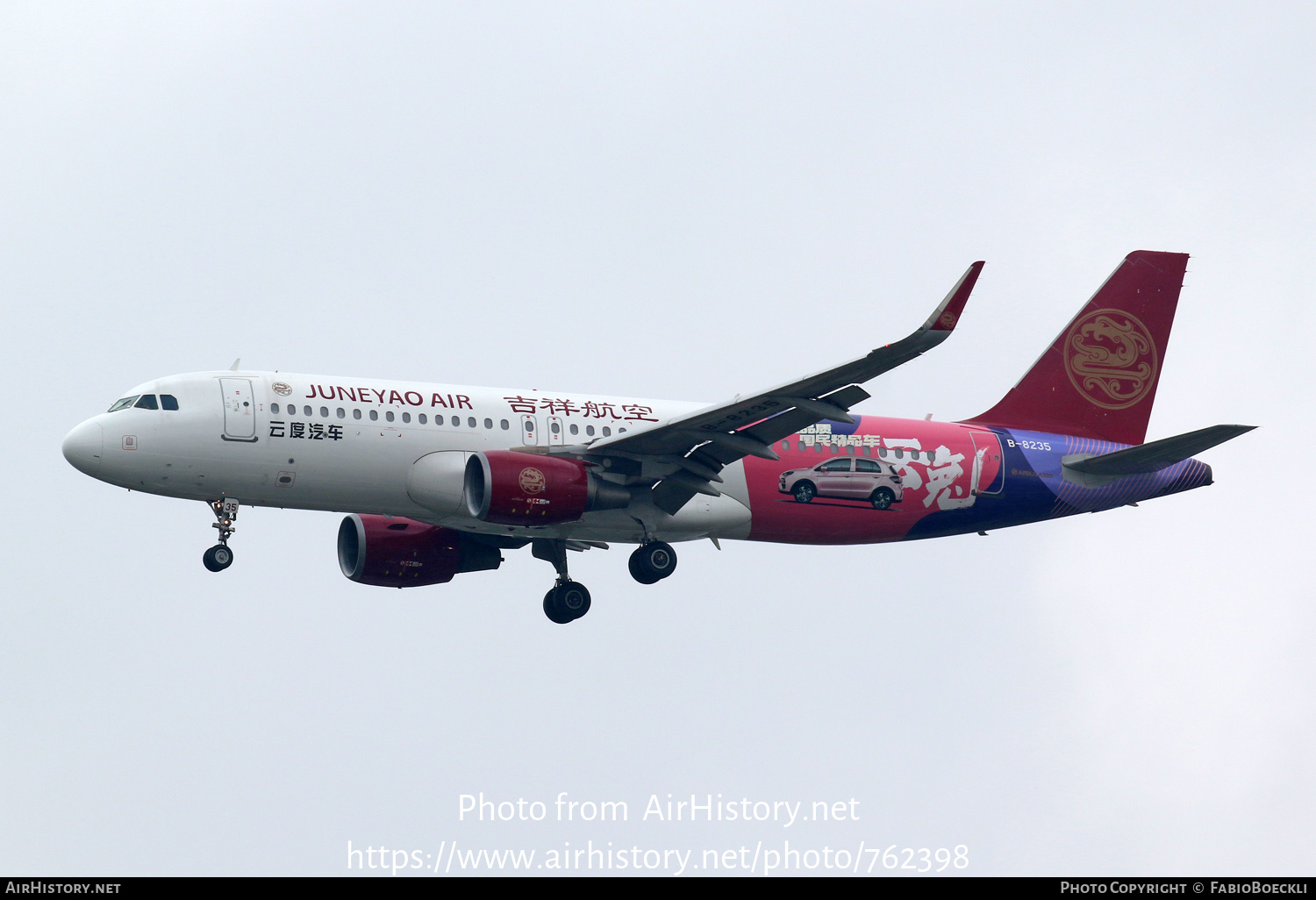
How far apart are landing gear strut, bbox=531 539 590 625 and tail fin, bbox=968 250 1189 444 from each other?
37.0ft

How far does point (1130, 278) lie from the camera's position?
4588 cm

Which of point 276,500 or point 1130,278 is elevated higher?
point 1130,278

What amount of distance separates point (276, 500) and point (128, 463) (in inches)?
128

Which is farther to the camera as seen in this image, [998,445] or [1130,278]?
[1130,278]

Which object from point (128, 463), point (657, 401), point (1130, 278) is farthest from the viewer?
point (1130, 278)

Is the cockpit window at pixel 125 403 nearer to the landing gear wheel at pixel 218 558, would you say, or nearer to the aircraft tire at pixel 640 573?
the landing gear wheel at pixel 218 558

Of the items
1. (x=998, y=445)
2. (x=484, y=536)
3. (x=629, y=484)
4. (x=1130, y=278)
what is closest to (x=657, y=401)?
(x=629, y=484)

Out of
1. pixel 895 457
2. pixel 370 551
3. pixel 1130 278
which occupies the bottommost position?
pixel 370 551

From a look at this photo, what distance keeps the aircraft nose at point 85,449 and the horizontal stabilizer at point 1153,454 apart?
23445 millimetres

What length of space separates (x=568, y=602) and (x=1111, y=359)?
53.1ft

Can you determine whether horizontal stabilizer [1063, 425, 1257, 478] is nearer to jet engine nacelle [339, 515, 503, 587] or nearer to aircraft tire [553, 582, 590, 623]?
aircraft tire [553, 582, 590, 623]

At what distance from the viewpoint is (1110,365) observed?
45062 mm

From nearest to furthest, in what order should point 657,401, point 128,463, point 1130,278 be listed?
point 128,463 → point 657,401 → point 1130,278

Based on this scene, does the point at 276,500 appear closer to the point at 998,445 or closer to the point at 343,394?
the point at 343,394
